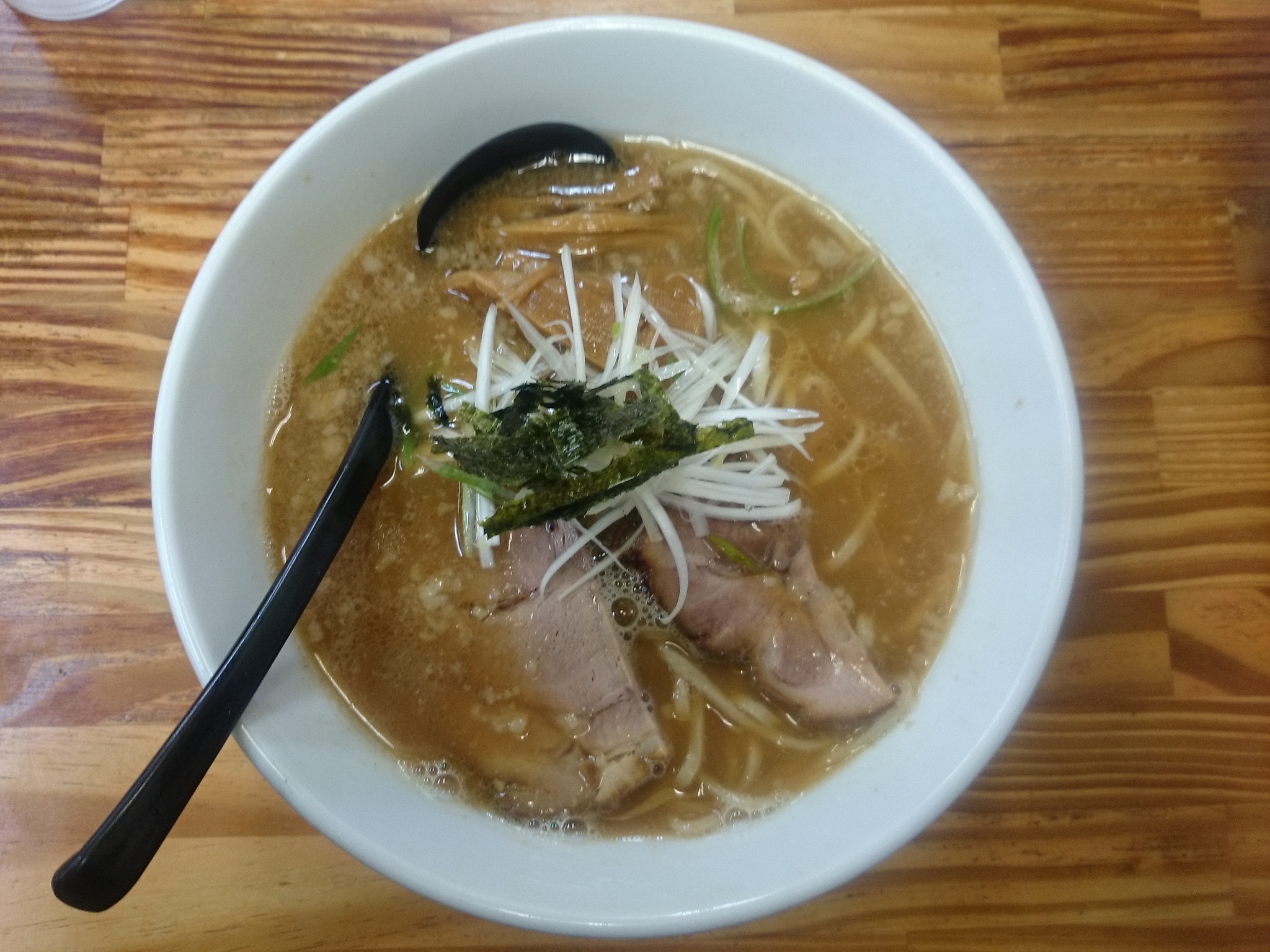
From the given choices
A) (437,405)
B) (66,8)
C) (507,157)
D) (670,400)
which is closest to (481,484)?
(437,405)

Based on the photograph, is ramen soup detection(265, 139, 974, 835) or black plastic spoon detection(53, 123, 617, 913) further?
ramen soup detection(265, 139, 974, 835)

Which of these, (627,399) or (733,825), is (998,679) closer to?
(733,825)

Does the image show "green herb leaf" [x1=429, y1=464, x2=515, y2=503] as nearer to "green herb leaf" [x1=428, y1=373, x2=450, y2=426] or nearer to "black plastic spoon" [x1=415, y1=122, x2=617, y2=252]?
"green herb leaf" [x1=428, y1=373, x2=450, y2=426]

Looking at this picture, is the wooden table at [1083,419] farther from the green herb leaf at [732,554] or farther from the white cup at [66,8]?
the green herb leaf at [732,554]

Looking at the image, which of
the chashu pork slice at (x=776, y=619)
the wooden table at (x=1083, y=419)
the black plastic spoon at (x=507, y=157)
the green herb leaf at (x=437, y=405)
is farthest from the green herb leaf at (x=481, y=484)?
the wooden table at (x=1083, y=419)

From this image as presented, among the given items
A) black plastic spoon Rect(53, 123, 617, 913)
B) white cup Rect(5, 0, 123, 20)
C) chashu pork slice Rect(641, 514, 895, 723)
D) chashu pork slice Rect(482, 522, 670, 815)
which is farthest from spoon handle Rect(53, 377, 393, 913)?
white cup Rect(5, 0, 123, 20)
